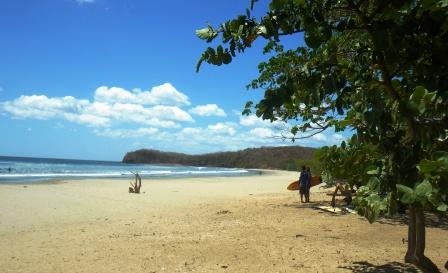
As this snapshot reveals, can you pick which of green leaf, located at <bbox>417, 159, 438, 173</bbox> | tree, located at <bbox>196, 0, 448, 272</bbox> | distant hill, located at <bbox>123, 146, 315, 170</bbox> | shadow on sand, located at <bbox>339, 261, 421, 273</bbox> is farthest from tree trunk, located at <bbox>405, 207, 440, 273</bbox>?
distant hill, located at <bbox>123, 146, 315, 170</bbox>

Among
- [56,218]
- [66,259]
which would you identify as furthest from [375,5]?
[56,218]

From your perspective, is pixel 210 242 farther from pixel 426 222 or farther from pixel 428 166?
pixel 428 166

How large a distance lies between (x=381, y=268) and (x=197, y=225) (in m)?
4.53

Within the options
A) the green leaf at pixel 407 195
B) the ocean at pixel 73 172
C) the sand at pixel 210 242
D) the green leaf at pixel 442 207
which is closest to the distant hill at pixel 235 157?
the ocean at pixel 73 172

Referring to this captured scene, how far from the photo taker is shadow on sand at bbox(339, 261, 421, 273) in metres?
5.68

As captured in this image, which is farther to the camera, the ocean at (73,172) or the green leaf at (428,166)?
the ocean at (73,172)

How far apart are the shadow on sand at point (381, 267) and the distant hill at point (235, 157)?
→ 7170 centimetres

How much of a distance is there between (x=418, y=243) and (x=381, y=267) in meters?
1.99

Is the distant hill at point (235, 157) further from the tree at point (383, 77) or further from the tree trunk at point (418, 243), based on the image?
the tree at point (383, 77)

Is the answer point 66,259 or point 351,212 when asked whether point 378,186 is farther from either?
point 351,212

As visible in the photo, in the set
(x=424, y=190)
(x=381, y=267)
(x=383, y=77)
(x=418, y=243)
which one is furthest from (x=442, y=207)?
(x=381, y=267)

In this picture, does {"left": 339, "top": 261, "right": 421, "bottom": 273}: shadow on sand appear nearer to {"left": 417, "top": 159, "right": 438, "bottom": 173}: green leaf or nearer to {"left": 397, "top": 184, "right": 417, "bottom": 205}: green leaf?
{"left": 397, "top": 184, "right": 417, "bottom": 205}: green leaf

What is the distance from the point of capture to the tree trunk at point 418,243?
377 cm

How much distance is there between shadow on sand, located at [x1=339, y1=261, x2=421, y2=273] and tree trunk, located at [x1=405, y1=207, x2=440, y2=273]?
1.38 m
